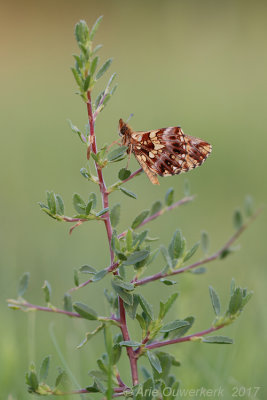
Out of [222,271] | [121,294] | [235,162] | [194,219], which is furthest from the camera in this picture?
[235,162]

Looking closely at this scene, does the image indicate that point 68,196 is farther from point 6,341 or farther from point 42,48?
point 42,48

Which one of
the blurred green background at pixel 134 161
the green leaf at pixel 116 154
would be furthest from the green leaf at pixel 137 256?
the blurred green background at pixel 134 161

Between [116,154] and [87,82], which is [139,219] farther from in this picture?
[87,82]

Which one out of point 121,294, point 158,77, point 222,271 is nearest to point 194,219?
point 222,271

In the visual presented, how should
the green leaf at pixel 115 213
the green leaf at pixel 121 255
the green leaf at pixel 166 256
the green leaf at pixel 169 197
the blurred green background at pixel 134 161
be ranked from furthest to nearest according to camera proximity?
1. the blurred green background at pixel 134 161
2. the green leaf at pixel 169 197
3. the green leaf at pixel 115 213
4. the green leaf at pixel 166 256
5. the green leaf at pixel 121 255

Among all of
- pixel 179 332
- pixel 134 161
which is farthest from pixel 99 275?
pixel 134 161

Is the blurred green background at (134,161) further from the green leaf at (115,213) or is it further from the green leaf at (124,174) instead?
the green leaf at (124,174)

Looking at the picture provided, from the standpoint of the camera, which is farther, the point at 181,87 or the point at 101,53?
the point at 101,53

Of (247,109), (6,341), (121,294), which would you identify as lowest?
(6,341)
